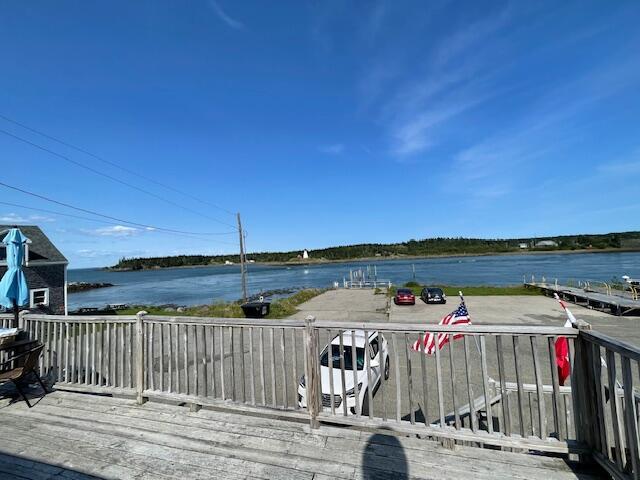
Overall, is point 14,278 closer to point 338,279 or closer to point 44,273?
point 44,273

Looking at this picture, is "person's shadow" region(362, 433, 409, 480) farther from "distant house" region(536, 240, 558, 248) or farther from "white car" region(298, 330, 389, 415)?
"distant house" region(536, 240, 558, 248)

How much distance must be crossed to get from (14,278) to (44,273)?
17414 mm

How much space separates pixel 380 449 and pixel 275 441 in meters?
1.00

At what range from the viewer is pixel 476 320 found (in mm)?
16812

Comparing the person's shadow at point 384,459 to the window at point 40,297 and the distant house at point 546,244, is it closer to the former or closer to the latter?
the window at point 40,297

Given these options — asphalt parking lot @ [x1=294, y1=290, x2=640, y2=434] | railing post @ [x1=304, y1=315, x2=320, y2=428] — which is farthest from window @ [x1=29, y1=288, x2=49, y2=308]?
railing post @ [x1=304, y1=315, x2=320, y2=428]

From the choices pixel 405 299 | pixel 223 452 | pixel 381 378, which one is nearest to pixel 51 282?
pixel 223 452

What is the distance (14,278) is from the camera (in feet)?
16.8

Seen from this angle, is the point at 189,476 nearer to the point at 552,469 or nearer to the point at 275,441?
the point at 275,441

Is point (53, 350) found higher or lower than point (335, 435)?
higher

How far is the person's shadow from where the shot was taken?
2625 mm

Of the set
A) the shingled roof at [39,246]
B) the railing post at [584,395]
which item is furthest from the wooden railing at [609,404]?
the shingled roof at [39,246]

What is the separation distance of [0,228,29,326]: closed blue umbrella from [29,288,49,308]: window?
53.6 feet

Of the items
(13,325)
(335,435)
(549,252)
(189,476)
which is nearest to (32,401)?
(13,325)
